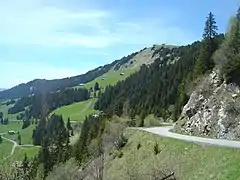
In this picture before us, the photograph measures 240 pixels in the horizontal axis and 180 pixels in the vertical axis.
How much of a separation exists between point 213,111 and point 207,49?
2665 centimetres

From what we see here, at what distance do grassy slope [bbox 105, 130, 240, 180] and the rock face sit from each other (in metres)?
6.96

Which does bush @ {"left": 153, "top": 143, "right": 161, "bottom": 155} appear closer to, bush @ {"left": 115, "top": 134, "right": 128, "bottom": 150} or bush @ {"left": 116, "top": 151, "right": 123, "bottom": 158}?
bush @ {"left": 116, "top": 151, "right": 123, "bottom": 158}

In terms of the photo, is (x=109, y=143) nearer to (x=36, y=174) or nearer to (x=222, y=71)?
(x=222, y=71)

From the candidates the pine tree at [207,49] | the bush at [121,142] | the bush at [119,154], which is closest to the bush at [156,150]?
the bush at [119,154]

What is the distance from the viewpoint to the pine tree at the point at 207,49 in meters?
74.6

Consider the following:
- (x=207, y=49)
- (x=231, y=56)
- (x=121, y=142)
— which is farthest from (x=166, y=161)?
(x=207, y=49)

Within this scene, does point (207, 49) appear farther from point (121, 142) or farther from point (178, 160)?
point (178, 160)

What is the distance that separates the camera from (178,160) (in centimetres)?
4025

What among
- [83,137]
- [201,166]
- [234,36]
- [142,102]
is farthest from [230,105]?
[142,102]

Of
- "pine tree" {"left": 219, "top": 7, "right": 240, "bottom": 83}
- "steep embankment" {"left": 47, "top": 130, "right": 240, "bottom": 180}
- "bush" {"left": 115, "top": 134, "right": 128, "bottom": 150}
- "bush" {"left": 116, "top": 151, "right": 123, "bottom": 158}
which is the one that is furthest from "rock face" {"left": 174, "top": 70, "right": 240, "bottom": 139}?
"bush" {"left": 116, "top": 151, "right": 123, "bottom": 158}

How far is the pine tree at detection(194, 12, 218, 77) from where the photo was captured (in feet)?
245

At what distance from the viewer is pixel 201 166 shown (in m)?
34.9

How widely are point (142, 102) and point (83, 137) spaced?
2024 inches

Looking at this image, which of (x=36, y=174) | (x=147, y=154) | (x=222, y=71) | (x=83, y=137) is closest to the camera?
(x=147, y=154)
